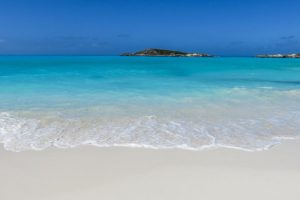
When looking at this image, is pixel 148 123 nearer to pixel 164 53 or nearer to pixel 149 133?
pixel 149 133

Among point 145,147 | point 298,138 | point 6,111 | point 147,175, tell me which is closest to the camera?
point 147,175

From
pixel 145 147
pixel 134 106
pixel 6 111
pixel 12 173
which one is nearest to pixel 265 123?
pixel 145 147

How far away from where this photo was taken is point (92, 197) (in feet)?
9.90

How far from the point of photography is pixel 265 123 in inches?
244

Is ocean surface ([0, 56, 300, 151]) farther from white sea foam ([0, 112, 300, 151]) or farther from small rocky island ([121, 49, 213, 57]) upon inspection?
small rocky island ([121, 49, 213, 57])

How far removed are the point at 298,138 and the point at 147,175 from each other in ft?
11.0

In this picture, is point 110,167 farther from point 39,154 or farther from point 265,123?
point 265,123

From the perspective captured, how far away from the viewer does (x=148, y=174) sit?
3.59 m

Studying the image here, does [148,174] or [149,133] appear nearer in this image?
[148,174]

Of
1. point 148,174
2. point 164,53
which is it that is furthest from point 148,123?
point 164,53

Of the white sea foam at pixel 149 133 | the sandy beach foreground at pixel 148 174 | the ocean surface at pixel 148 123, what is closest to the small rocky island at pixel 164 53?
the ocean surface at pixel 148 123

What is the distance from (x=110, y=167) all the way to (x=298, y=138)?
147 inches

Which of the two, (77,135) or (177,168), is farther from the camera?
(77,135)

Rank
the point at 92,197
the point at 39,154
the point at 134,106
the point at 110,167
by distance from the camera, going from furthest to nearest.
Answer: the point at 134,106
the point at 39,154
the point at 110,167
the point at 92,197
